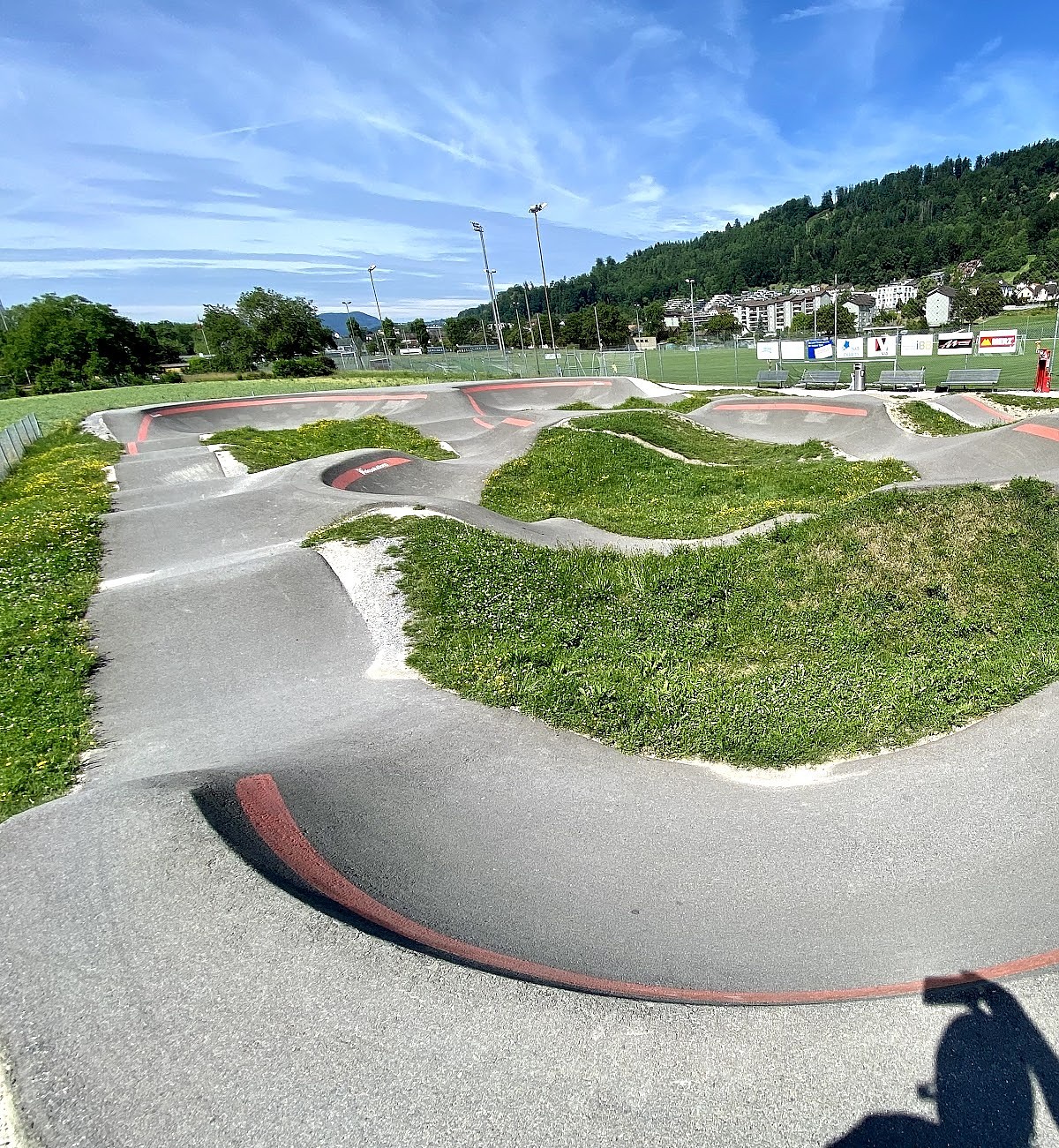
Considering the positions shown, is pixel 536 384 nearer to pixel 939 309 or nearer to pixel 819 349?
pixel 819 349

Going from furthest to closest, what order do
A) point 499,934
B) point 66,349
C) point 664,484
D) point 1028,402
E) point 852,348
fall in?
point 66,349 < point 852,348 < point 1028,402 < point 664,484 < point 499,934

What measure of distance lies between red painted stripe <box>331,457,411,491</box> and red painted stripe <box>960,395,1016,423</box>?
24.7 metres

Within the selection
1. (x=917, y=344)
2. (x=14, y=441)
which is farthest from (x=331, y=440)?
(x=917, y=344)

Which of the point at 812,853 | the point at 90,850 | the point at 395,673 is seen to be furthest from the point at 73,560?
the point at 812,853

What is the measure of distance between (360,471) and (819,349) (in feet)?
130

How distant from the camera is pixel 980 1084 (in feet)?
10.6

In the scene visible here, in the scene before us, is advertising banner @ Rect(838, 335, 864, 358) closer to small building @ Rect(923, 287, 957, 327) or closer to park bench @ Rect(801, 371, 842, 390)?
park bench @ Rect(801, 371, 842, 390)

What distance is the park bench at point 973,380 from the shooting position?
32.3 meters

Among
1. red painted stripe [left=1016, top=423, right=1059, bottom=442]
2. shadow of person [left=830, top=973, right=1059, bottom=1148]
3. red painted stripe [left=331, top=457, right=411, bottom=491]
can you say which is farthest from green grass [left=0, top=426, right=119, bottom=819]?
red painted stripe [left=1016, top=423, right=1059, bottom=442]

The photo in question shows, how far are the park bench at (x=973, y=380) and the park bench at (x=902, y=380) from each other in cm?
106

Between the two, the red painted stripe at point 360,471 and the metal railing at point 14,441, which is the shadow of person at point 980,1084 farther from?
the metal railing at point 14,441

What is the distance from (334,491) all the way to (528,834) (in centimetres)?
1230

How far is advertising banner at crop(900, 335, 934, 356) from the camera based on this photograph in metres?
41.8

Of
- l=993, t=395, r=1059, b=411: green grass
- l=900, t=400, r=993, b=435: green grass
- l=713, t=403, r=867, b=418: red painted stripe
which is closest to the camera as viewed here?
l=900, t=400, r=993, b=435: green grass
